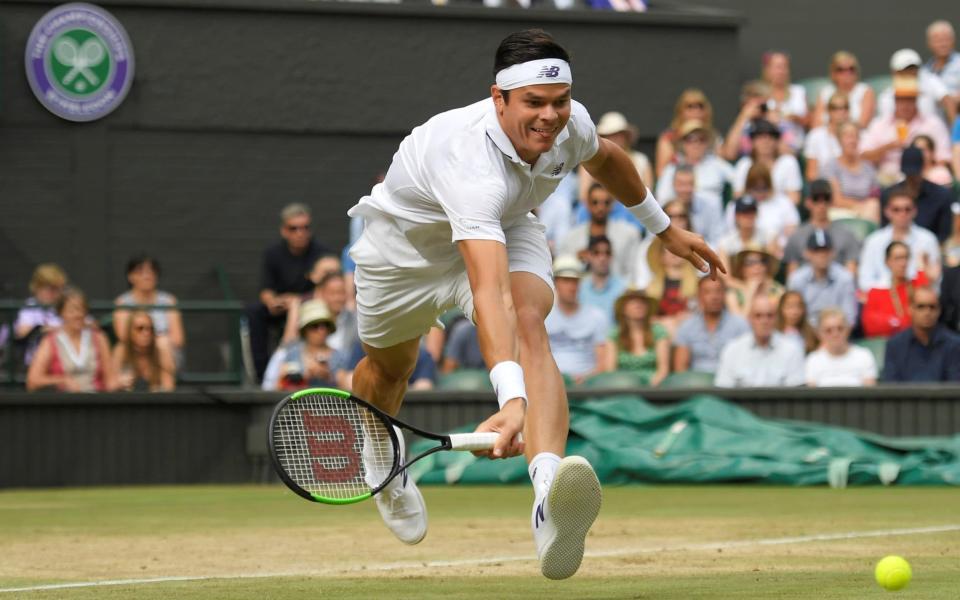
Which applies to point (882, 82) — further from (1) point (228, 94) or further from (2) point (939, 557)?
(2) point (939, 557)

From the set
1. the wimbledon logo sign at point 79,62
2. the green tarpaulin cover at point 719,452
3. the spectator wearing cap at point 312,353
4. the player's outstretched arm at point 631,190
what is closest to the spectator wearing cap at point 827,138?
the green tarpaulin cover at point 719,452

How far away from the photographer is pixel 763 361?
472 inches

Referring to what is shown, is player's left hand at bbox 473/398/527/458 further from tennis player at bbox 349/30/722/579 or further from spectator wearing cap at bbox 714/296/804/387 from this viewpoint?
spectator wearing cap at bbox 714/296/804/387

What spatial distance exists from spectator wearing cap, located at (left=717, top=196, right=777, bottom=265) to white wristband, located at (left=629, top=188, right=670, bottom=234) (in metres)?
6.54

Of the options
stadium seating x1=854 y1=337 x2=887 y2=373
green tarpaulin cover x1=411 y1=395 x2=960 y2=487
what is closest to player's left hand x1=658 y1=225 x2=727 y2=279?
green tarpaulin cover x1=411 y1=395 x2=960 y2=487

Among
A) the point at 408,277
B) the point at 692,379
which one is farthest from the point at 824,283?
the point at 408,277

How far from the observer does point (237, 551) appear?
22.9 feet

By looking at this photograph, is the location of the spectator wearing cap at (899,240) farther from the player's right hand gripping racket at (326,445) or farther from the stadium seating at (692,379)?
the player's right hand gripping racket at (326,445)

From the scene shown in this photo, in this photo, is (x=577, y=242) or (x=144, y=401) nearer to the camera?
(x=144, y=401)

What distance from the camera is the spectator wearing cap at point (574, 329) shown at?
40.0ft

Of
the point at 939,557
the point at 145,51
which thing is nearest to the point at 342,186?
the point at 145,51

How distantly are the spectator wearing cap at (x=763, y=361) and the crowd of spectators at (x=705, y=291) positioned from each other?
11 mm

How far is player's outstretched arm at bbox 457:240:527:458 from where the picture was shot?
15.8ft

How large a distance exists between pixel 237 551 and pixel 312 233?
8534 mm
